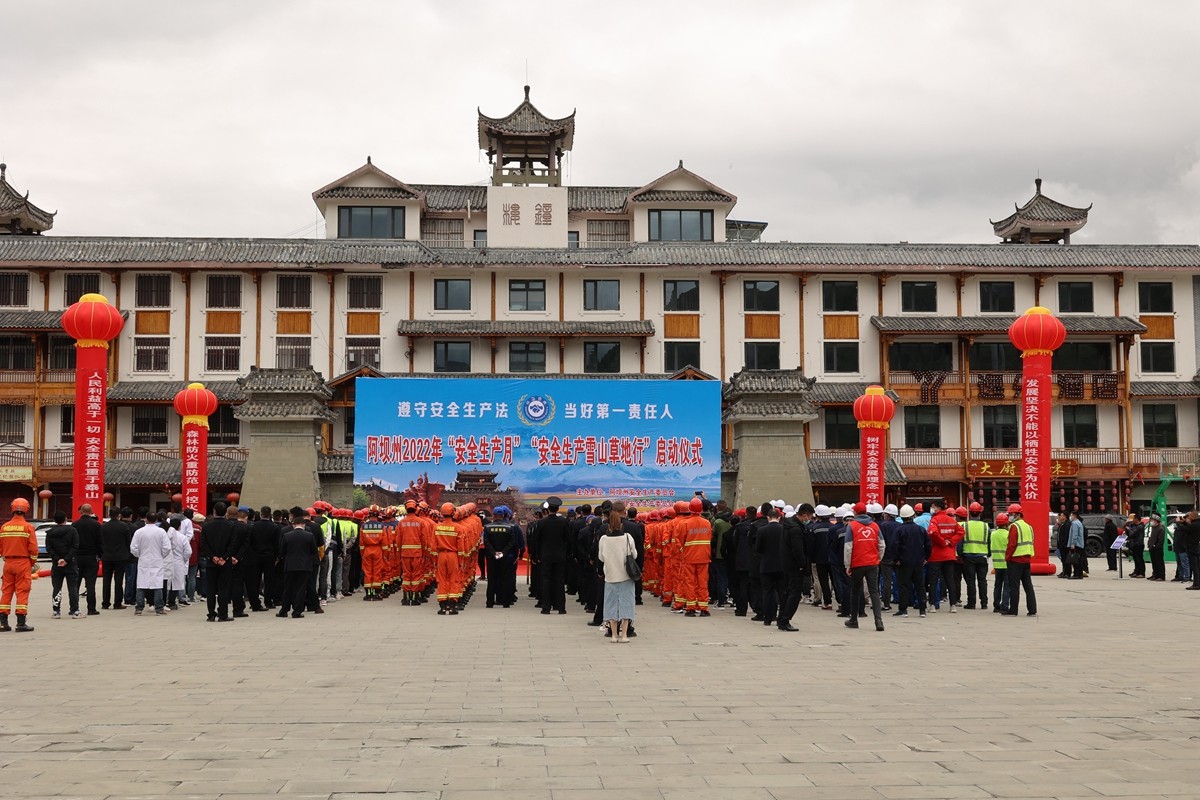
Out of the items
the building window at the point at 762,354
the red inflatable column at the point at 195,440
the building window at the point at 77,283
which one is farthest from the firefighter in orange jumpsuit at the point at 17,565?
the building window at the point at 762,354

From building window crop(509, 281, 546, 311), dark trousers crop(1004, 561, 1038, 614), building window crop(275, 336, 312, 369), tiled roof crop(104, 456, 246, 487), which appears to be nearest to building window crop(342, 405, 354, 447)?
building window crop(275, 336, 312, 369)

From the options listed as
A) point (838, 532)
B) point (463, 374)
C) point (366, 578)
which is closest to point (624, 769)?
point (838, 532)

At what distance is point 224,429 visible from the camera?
122 feet

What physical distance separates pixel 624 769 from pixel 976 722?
8.92 feet

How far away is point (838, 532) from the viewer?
16.0m

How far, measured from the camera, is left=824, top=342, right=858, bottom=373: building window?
38.8 metres

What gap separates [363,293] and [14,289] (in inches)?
442

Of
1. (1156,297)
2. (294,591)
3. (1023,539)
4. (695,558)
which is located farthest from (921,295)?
(294,591)

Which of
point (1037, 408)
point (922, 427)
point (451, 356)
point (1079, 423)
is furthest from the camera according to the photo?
point (1079, 423)

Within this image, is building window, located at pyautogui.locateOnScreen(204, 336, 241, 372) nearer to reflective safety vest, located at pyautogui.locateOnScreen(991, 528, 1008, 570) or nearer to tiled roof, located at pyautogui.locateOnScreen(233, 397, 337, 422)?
tiled roof, located at pyautogui.locateOnScreen(233, 397, 337, 422)

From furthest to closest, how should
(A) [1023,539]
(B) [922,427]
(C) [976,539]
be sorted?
(B) [922,427]
(C) [976,539]
(A) [1023,539]

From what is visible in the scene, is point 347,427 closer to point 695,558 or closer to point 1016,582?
point 695,558

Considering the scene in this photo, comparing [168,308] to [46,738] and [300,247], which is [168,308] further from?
[46,738]

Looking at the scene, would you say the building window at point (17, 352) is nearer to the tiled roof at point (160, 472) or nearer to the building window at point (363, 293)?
the tiled roof at point (160, 472)
